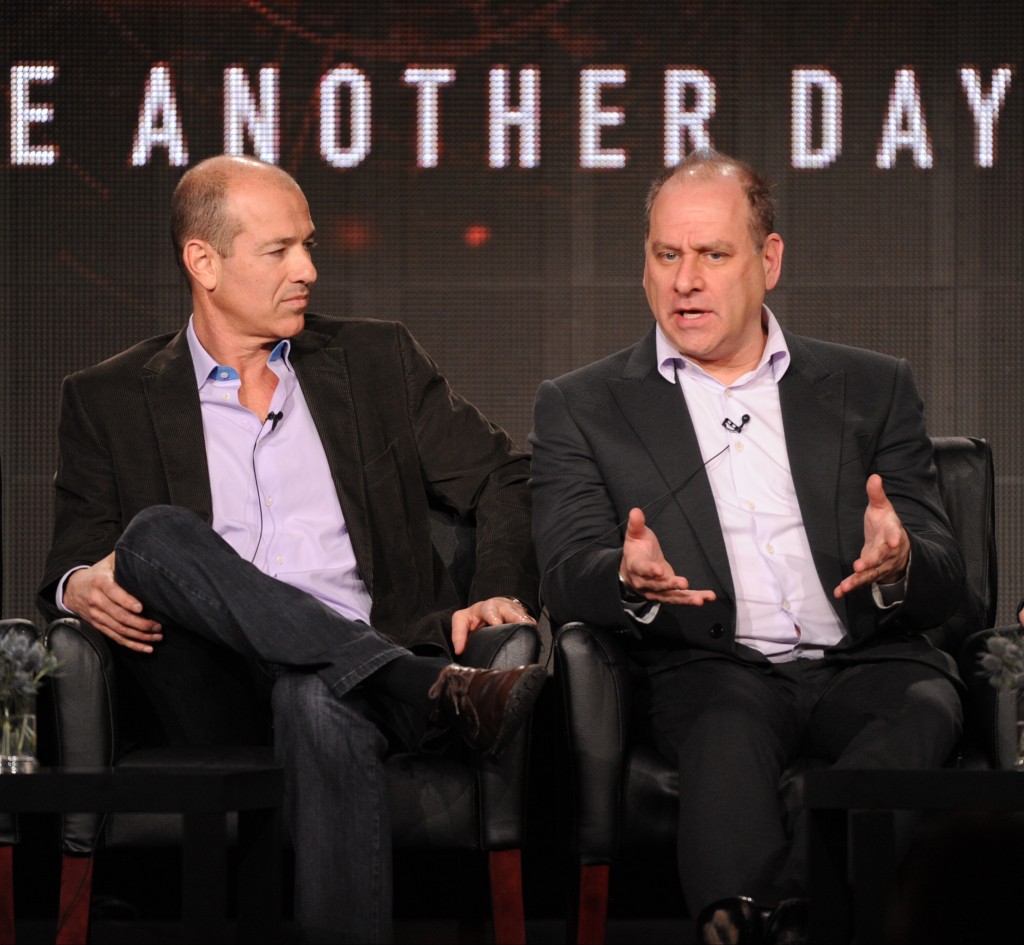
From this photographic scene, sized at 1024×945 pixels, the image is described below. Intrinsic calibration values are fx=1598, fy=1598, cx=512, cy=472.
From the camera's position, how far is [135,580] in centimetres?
A: 260

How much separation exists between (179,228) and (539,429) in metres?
0.91

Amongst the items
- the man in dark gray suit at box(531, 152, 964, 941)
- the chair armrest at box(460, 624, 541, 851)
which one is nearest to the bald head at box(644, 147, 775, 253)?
the man in dark gray suit at box(531, 152, 964, 941)

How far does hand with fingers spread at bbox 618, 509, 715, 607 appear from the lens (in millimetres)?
2469

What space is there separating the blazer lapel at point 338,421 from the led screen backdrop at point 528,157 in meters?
0.96

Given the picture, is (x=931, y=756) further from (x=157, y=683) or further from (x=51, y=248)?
(x=51, y=248)

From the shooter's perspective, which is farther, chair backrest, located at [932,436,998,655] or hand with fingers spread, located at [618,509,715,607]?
chair backrest, located at [932,436,998,655]

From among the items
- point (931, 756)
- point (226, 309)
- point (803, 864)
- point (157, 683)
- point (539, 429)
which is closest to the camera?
point (803, 864)

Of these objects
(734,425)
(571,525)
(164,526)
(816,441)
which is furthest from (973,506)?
(164,526)

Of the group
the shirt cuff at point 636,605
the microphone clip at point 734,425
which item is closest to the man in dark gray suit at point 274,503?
the shirt cuff at point 636,605

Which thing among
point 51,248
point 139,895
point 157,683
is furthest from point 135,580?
point 51,248

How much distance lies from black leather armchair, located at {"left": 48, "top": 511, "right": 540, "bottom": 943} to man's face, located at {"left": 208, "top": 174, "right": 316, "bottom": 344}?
81 cm

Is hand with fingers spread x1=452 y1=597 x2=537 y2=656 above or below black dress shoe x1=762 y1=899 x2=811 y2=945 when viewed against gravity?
above

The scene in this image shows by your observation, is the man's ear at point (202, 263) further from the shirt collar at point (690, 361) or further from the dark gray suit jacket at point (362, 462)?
the shirt collar at point (690, 361)

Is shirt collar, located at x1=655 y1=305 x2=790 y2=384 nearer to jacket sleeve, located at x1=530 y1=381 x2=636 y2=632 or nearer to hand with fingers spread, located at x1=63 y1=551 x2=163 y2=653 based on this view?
jacket sleeve, located at x1=530 y1=381 x2=636 y2=632
